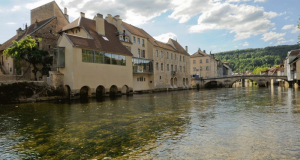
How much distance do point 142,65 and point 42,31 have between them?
19.3 m

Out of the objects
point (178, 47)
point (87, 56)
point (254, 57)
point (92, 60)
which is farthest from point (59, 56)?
point (254, 57)

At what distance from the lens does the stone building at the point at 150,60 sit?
4000cm

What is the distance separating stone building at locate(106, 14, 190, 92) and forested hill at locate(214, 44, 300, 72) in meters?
107

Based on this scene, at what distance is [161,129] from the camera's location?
352 inches

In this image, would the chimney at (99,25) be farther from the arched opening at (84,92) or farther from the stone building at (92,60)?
the arched opening at (84,92)

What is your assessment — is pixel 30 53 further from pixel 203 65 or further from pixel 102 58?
pixel 203 65

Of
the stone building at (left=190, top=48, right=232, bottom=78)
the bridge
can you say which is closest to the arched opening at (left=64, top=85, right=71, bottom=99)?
the bridge

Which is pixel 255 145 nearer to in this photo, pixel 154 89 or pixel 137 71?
pixel 137 71

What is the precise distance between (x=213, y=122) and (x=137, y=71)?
29.5 m

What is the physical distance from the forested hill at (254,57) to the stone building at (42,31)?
132755 millimetres

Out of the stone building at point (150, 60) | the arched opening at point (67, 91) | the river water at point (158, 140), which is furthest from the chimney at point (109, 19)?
the river water at point (158, 140)

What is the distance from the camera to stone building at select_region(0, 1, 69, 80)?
38500 millimetres

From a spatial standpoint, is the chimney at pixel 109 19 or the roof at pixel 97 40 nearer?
the roof at pixel 97 40

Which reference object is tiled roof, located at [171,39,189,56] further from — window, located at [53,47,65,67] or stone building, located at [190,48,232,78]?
window, located at [53,47,65,67]
